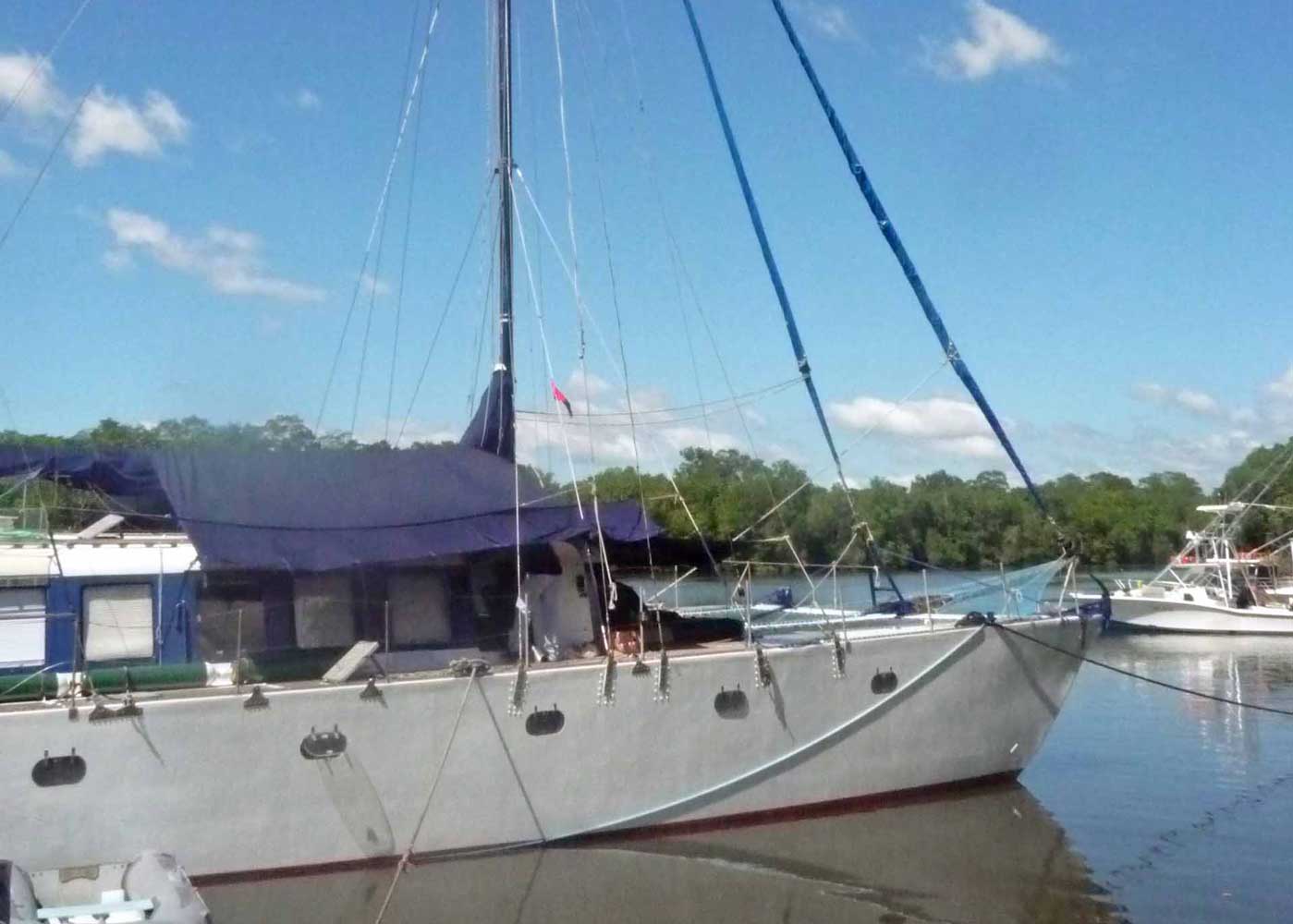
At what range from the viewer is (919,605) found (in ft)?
62.7

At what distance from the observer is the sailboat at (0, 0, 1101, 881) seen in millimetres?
13266

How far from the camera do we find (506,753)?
47.1 ft

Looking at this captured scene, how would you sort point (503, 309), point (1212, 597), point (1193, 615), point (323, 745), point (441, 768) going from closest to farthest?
point (323, 745) < point (441, 768) < point (503, 309) < point (1193, 615) < point (1212, 597)

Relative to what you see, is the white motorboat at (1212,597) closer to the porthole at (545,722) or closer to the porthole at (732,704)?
the porthole at (732,704)

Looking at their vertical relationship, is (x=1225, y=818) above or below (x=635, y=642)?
below

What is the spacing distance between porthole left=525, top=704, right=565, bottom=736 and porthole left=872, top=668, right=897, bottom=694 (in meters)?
4.02

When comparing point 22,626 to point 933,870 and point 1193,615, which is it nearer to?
point 933,870

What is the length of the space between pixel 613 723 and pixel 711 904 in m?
2.38

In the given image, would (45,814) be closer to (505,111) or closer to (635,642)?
(635,642)

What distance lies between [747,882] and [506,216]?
921 cm

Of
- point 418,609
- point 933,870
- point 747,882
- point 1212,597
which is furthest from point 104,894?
point 1212,597

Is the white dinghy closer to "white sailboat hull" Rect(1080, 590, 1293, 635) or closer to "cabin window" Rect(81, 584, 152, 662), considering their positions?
"cabin window" Rect(81, 584, 152, 662)

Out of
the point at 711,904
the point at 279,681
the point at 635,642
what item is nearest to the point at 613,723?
the point at 635,642

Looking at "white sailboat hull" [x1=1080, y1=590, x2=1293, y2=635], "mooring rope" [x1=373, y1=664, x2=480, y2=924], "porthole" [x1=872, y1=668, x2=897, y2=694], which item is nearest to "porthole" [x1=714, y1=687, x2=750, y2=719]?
"porthole" [x1=872, y1=668, x2=897, y2=694]
